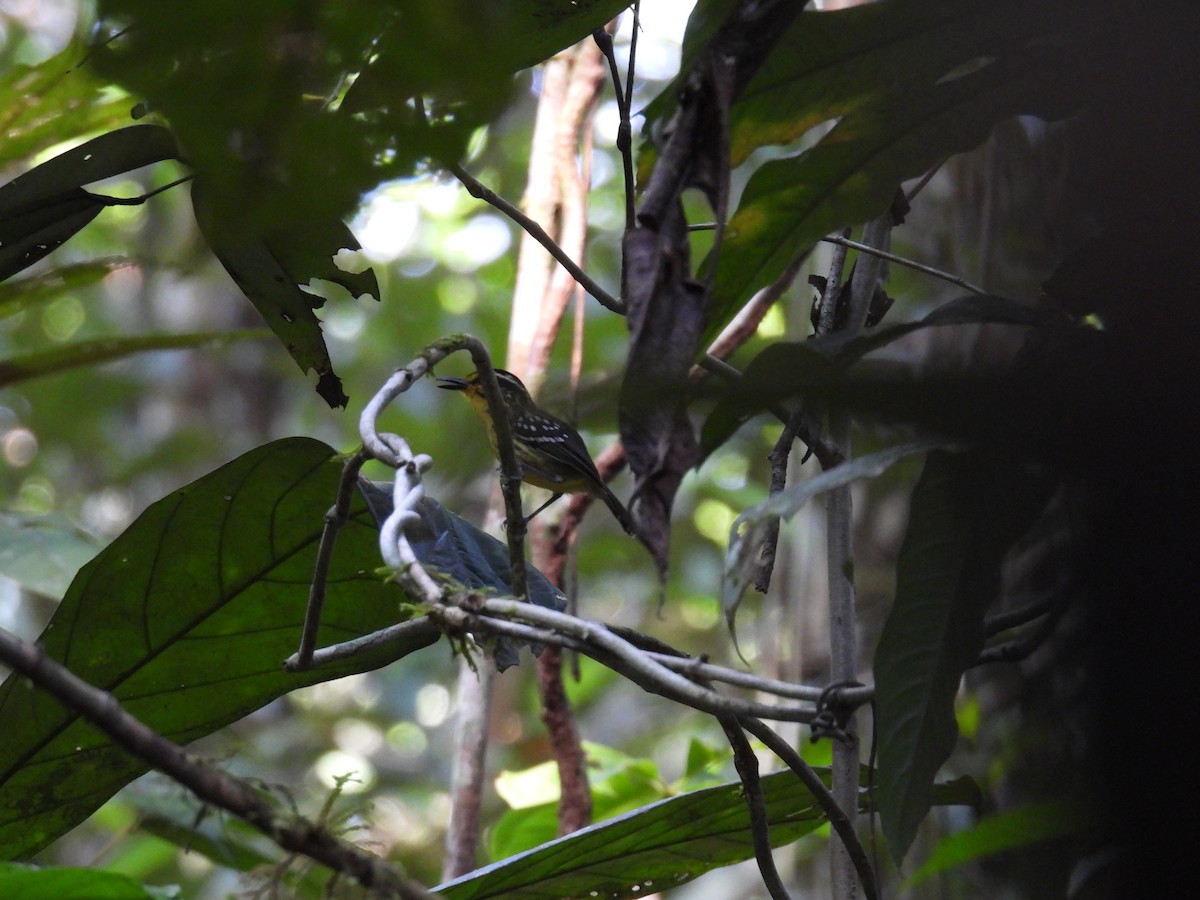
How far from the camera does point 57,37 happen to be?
7.52m

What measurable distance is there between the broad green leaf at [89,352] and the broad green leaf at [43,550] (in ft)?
2.33

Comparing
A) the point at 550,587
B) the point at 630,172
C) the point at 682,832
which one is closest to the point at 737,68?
the point at 630,172

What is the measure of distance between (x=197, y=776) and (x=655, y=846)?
709mm

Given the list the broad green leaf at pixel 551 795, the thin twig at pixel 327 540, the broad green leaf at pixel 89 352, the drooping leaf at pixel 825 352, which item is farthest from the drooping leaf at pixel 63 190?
the broad green leaf at pixel 551 795

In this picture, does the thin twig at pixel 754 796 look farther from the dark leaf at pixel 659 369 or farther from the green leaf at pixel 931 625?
the dark leaf at pixel 659 369

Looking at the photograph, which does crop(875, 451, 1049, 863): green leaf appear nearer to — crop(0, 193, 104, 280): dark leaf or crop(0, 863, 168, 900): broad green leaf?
crop(0, 863, 168, 900): broad green leaf

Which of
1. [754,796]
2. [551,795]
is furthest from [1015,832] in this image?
[551,795]

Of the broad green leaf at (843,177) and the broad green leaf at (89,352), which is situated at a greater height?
Answer: the broad green leaf at (89,352)

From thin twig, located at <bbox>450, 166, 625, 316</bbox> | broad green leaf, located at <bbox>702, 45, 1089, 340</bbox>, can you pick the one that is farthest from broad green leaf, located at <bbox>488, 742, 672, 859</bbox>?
broad green leaf, located at <bbox>702, 45, 1089, 340</bbox>

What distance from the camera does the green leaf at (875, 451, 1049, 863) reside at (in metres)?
1.02

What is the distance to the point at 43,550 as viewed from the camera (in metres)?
2.10

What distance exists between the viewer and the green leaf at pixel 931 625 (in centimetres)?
102

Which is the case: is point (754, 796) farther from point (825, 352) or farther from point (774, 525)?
point (825, 352)

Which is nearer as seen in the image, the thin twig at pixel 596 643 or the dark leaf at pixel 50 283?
the thin twig at pixel 596 643
